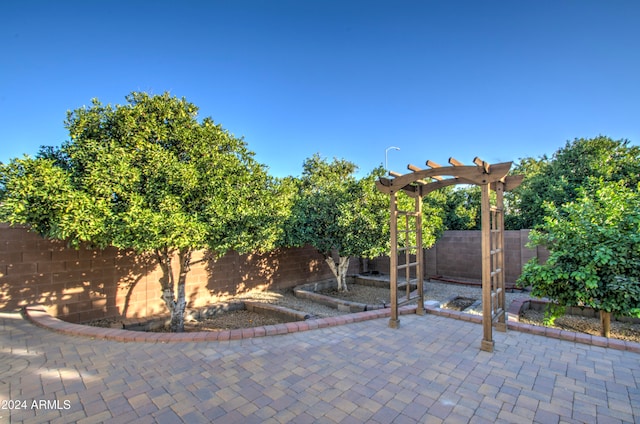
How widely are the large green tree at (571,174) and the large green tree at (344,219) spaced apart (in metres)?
5.63

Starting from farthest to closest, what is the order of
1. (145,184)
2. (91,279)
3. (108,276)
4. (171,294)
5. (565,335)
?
(108,276) < (91,279) < (171,294) < (145,184) < (565,335)

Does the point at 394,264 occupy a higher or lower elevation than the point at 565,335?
higher

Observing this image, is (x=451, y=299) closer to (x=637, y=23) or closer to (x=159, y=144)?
(x=637, y=23)

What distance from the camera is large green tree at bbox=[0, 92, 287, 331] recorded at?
12.4ft

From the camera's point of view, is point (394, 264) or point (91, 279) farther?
point (91, 279)

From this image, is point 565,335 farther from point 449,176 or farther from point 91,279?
point 91,279

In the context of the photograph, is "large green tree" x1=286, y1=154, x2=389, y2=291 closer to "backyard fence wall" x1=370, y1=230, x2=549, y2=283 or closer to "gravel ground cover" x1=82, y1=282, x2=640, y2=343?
"gravel ground cover" x1=82, y1=282, x2=640, y2=343

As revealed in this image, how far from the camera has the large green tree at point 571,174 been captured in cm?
941

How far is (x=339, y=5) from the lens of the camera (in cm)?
675

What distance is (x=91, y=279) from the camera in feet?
18.5

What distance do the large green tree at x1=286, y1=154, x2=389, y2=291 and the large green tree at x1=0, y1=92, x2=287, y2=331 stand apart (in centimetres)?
207

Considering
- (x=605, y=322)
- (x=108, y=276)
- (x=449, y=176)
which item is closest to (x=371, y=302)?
(x=605, y=322)

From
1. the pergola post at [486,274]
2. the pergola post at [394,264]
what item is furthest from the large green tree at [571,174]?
the pergola post at [394,264]

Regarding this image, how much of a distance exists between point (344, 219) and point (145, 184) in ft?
13.4
